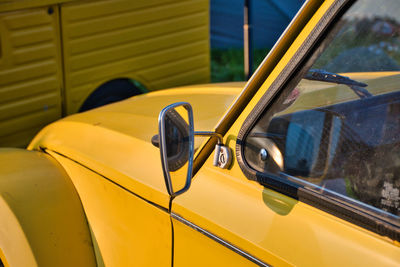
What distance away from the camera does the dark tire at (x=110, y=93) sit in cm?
A: 336

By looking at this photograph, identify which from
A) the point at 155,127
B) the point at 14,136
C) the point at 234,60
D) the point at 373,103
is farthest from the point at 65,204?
the point at 234,60

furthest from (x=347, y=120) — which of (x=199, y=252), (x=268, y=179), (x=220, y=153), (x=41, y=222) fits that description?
(x=41, y=222)

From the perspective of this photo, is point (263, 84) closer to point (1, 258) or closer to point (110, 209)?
point (110, 209)

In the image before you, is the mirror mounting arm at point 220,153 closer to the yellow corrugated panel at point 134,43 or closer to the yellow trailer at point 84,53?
the yellow trailer at point 84,53

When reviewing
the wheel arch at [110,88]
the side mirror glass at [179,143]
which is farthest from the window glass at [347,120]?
the wheel arch at [110,88]

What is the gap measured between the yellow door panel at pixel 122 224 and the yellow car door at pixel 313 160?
0.09 metres

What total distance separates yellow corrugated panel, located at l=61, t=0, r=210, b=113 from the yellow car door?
6.27 ft

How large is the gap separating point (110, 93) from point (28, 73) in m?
0.63

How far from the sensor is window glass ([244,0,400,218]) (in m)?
1.17

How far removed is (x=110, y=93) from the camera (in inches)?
137

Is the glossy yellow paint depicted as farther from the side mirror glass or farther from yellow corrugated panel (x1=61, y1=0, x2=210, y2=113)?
yellow corrugated panel (x1=61, y1=0, x2=210, y2=113)

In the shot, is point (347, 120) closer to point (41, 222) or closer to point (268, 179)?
point (268, 179)

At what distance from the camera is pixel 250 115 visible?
4.58 ft

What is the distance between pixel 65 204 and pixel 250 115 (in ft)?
2.57
